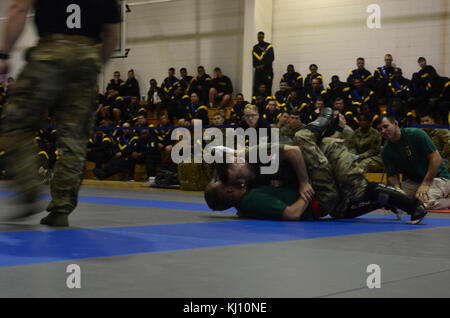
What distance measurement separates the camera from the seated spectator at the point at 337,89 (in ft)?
48.3

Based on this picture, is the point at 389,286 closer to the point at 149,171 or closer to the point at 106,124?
the point at 149,171

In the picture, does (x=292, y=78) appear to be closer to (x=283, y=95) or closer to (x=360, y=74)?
(x=283, y=95)

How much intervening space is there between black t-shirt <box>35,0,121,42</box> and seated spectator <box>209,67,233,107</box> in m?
12.9

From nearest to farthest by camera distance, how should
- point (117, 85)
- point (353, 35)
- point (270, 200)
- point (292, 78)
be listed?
point (270, 200), point (353, 35), point (292, 78), point (117, 85)

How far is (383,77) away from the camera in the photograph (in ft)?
47.8

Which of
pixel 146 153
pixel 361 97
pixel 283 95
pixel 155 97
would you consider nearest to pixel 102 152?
pixel 146 153

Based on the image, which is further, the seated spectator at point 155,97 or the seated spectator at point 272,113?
the seated spectator at point 155,97

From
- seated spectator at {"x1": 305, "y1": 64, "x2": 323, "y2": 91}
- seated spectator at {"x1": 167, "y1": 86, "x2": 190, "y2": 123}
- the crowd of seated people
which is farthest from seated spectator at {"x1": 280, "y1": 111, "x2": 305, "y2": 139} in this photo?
seated spectator at {"x1": 167, "y1": 86, "x2": 190, "y2": 123}

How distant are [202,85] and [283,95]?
2.99 meters

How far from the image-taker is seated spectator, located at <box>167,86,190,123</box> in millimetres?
17045

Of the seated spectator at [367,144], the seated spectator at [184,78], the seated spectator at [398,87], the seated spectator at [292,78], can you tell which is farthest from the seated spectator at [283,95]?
the seated spectator at [367,144]

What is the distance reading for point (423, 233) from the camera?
4867 mm

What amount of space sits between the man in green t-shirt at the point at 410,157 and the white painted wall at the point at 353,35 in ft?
28.9

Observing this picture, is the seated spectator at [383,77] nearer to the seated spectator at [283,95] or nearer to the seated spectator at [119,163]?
the seated spectator at [283,95]
